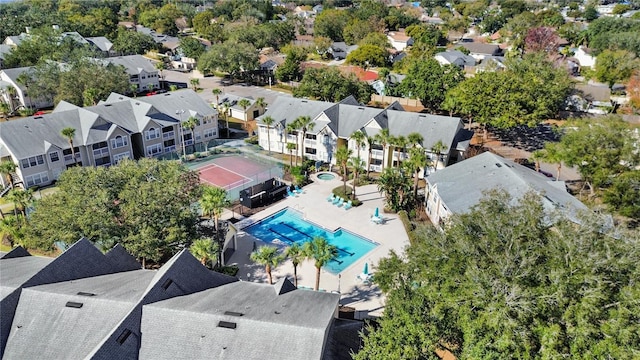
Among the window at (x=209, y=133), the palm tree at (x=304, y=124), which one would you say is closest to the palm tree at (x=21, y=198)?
the window at (x=209, y=133)

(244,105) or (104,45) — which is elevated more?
(104,45)

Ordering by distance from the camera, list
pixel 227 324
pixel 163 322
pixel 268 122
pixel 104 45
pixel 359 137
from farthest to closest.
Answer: pixel 104 45 < pixel 268 122 < pixel 359 137 < pixel 163 322 < pixel 227 324

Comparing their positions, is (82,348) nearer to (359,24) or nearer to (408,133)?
(408,133)

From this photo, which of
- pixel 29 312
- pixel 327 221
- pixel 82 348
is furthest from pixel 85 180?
pixel 327 221

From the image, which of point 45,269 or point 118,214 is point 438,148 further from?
point 45,269

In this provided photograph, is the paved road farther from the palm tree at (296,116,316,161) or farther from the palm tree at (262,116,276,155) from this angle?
the palm tree at (296,116,316,161)

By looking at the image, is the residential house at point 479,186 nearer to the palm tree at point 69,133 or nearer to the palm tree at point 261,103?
the palm tree at point 261,103

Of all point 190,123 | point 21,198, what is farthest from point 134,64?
point 21,198

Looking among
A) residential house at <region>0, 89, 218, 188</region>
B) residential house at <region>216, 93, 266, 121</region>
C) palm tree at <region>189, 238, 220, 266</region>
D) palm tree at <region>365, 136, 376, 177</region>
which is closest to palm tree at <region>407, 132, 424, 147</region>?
palm tree at <region>365, 136, 376, 177</region>
